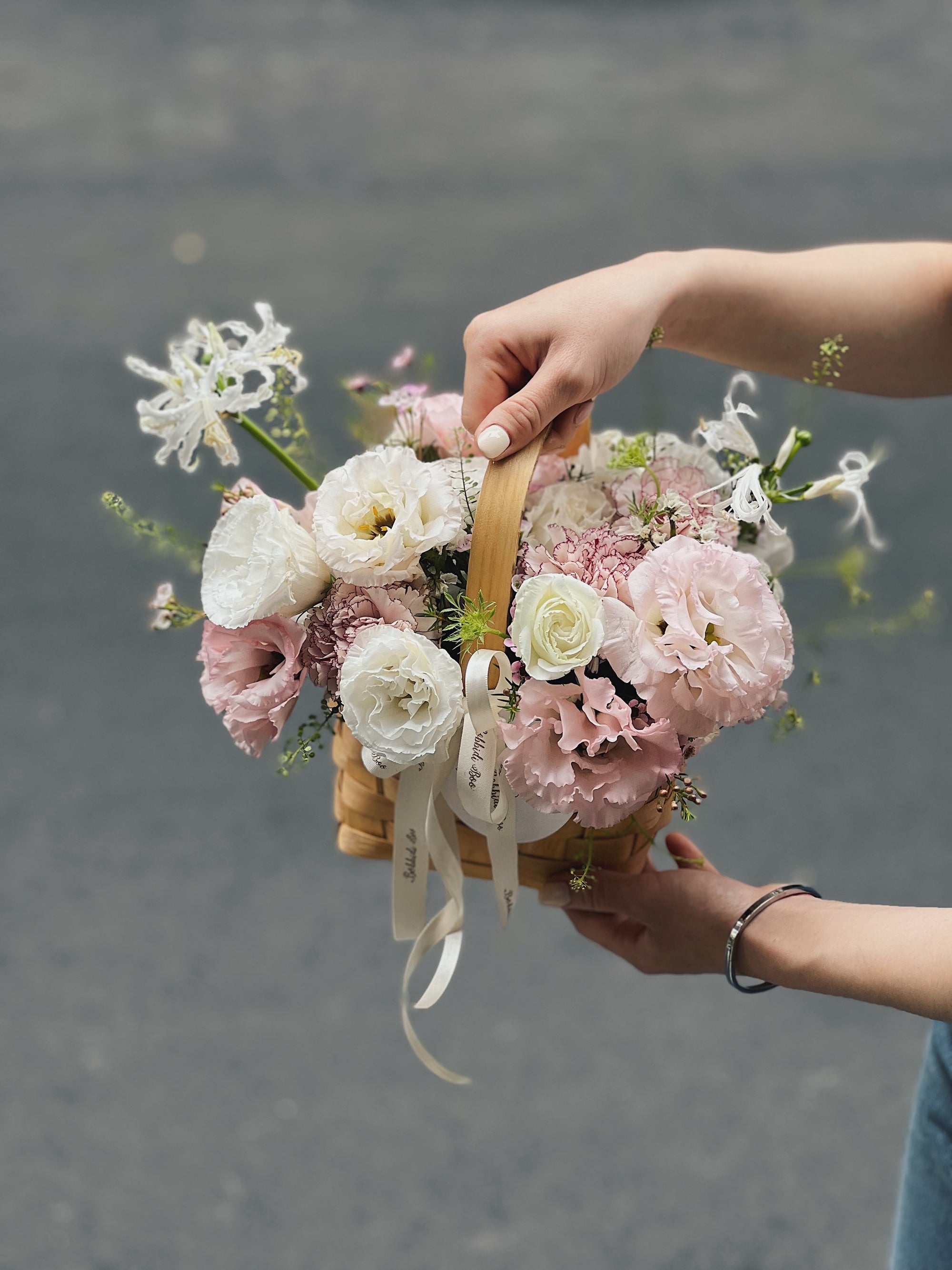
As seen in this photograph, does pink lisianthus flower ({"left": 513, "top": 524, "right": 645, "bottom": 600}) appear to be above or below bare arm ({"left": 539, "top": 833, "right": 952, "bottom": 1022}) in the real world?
above

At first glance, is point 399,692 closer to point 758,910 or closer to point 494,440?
point 494,440

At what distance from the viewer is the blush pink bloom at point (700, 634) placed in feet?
2.10

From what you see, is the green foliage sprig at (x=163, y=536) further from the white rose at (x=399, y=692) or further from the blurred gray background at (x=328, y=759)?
the blurred gray background at (x=328, y=759)

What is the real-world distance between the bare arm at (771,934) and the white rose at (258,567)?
315 millimetres

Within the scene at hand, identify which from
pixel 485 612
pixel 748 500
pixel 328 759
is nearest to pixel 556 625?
pixel 485 612

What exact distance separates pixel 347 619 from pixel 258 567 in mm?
62

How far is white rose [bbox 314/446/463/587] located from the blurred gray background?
230 mm

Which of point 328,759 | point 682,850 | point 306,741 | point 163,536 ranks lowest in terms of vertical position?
point 328,759

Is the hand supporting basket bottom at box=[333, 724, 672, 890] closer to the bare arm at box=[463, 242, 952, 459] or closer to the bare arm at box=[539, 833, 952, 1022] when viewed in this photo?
the bare arm at box=[539, 833, 952, 1022]

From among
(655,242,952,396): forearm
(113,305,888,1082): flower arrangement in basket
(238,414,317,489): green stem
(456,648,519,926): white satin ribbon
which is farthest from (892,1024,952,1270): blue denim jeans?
(238,414,317,489): green stem

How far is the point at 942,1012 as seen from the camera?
685mm

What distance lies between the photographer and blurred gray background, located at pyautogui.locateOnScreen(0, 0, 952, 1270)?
139 cm

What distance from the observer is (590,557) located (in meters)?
0.69

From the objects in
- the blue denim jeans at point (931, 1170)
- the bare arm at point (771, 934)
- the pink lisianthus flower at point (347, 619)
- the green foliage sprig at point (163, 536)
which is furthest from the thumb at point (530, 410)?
the blue denim jeans at point (931, 1170)
